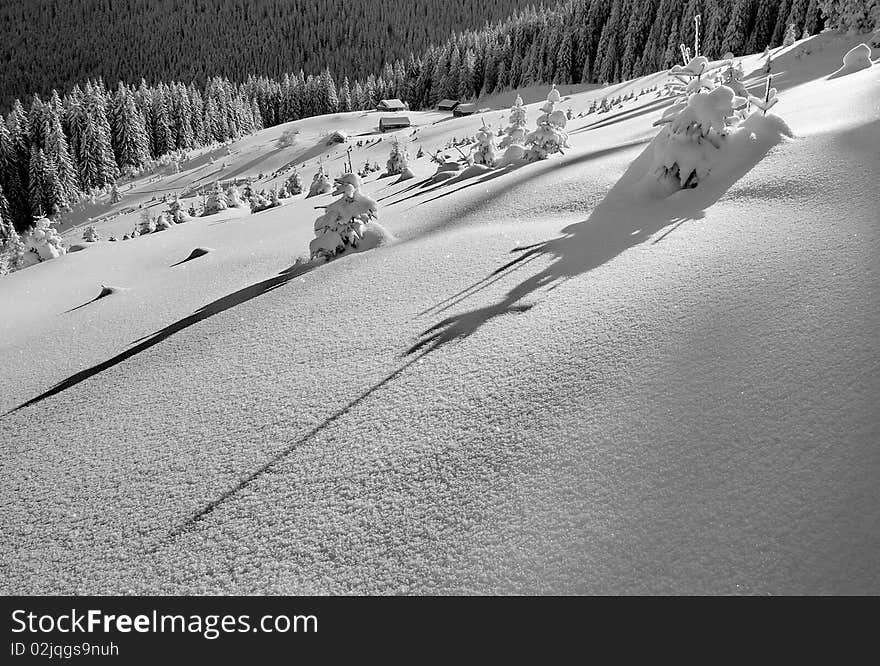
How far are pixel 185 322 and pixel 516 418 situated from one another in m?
5.21

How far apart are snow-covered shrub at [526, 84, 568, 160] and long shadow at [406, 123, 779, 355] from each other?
828cm

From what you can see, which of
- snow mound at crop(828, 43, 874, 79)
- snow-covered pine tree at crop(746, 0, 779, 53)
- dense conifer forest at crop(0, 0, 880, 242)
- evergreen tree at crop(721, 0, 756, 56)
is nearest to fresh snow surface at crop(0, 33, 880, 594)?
snow mound at crop(828, 43, 874, 79)

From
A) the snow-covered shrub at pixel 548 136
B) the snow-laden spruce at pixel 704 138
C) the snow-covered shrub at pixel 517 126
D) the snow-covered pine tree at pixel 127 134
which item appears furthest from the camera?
the snow-covered pine tree at pixel 127 134

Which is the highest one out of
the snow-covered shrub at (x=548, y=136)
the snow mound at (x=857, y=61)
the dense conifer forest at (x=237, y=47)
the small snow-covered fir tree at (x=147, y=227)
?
the dense conifer forest at (x=237, y=47)

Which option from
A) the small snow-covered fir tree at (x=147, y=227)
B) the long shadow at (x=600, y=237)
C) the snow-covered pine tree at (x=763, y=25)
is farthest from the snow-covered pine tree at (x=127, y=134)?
the snow-covered pine tree at (x=763, y=25)

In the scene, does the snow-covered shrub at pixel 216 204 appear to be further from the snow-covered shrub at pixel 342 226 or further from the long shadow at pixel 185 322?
the long shadow at pixel 185 322

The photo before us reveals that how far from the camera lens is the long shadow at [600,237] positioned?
4617mm

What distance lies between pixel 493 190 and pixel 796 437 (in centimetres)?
825

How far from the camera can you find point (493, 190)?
32.6ft

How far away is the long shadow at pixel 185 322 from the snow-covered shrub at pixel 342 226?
0.36 m

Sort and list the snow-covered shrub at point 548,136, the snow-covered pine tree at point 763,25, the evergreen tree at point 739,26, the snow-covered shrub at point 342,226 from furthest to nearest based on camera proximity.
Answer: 1. the evergreen tree at point 739,26
2. the snow-covered pine tree at point 763,25
3. the snow-covered shrub at point 548,136
4. the snow-covered shrub at point 342,226

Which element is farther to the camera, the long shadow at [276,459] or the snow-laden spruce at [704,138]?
the snow-laden spruce at [704,138]

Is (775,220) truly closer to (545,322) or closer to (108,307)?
(545,322)

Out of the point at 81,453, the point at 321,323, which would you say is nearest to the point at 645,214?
the point at 321,323
